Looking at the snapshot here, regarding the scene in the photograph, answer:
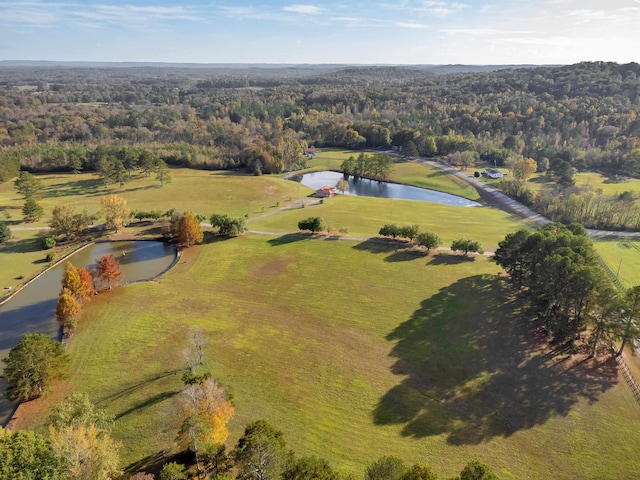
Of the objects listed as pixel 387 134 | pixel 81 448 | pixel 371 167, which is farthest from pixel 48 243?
pixel 387 134

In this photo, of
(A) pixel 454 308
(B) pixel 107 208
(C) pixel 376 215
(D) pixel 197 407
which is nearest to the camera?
(D) pixel 197 407

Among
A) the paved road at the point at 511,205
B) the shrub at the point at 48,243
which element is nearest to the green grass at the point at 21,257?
the shrub at the point at 48,243

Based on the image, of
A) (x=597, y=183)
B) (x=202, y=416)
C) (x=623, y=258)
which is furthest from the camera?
(x=597, y=183)

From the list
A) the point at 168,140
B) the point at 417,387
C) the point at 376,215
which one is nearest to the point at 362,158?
the point at 376,215

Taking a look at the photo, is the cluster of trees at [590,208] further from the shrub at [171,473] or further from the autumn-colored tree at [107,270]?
the shrub at [171,473]

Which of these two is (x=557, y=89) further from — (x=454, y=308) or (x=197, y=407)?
(x=197, y=407)

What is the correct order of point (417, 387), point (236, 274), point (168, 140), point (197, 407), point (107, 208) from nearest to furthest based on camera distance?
point (197, 407), point (417, 387), point (236, 274), point (107, 208), point (168, 140)

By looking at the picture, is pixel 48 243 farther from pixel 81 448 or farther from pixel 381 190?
pixel 381 190
